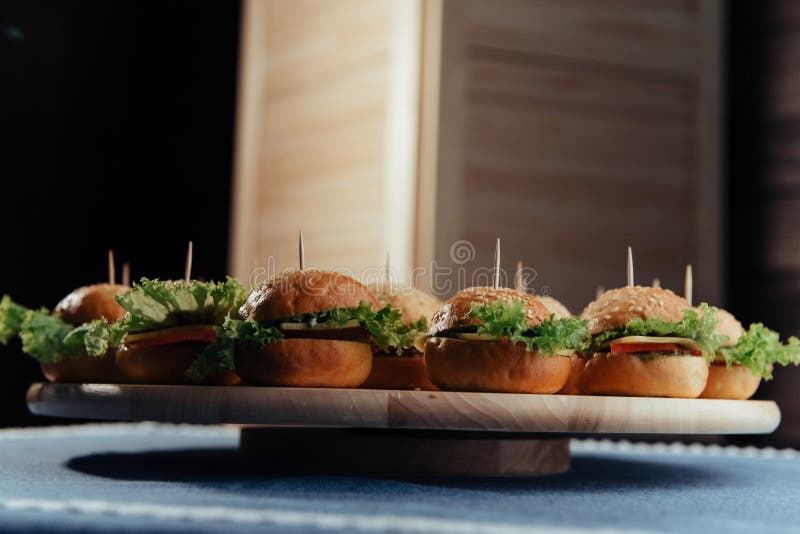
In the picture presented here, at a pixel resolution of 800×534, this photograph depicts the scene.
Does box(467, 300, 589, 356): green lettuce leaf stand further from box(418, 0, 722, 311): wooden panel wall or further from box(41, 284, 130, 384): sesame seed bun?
box(418, 0, 722, 311): wooden panel wall

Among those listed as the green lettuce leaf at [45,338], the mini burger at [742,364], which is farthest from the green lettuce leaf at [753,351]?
the green lettuce leaf at [45,338]

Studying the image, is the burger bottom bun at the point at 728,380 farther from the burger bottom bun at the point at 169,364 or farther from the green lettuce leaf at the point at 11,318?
the green lettuce leaf at the point at 11,318

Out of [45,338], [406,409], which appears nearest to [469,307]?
[406,409]

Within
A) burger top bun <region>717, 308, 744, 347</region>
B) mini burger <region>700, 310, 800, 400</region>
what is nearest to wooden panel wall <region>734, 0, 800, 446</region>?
burger top bun <region>717, 308, 744, 347</region>

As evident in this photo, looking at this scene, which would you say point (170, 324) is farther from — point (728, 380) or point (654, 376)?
point (728, 380)

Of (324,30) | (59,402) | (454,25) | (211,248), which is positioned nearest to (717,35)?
(454,25)

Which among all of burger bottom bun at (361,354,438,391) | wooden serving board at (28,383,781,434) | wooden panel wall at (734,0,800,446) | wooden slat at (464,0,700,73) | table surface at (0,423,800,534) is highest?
wooden slat at (464,0,700,73)

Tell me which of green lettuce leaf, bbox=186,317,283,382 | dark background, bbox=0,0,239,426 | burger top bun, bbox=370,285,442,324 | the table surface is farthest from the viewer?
dark background, bbox=0,0,239,426
